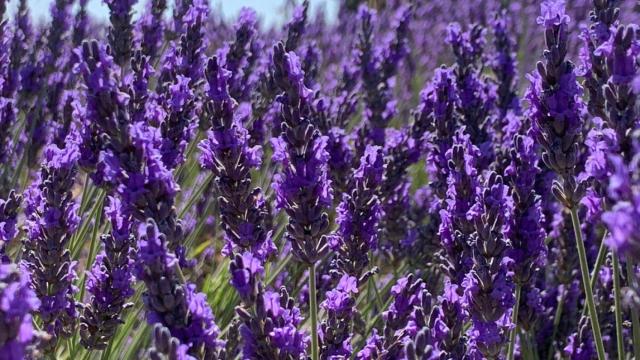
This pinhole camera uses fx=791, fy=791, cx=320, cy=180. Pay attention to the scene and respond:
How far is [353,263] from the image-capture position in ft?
6.86

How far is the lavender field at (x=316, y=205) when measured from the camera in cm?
142

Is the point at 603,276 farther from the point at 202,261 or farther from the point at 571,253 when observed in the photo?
the point at 202,261

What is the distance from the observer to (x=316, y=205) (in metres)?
1.76

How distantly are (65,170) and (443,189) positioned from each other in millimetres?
1194

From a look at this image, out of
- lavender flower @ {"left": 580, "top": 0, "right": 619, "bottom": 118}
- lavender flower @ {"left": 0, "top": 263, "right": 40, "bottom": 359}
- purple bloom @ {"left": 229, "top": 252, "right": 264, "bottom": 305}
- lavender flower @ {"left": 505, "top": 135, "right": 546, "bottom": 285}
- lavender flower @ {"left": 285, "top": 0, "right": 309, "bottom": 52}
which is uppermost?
lavender flower @ {"left": 285, "top": 0, "right": 309, "bottom": 52}

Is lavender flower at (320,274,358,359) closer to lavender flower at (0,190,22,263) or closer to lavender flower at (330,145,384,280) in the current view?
lavender flower at (330,145,384,280)

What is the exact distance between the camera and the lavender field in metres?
1.42

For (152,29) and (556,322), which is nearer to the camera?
(556,322)

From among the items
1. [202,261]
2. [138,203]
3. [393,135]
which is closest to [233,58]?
[393,135]

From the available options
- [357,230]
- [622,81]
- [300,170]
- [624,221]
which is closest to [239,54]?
[357,230]

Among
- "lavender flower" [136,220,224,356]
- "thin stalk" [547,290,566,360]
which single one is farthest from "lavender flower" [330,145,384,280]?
"thin stalk" [547,290,566,360]

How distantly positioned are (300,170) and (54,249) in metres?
0.68

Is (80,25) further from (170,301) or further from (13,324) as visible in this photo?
(13,324)

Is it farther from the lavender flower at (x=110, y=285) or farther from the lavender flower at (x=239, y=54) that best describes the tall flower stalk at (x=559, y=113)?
the lavender flower at (x=239, y=54)
